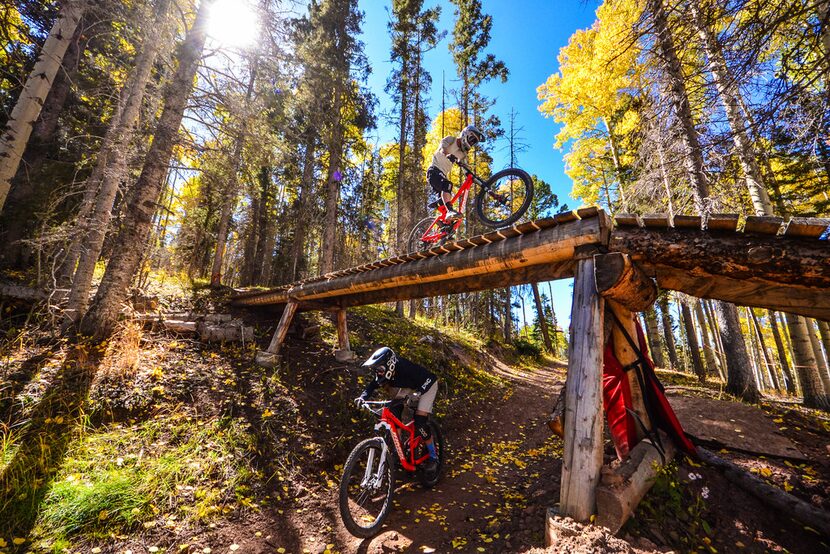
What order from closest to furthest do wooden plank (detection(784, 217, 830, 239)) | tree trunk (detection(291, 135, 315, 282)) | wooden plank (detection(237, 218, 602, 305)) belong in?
wooden plank (detection(784, 217, 830, 239)) < wooden plank (detection(237, 218, 602, 305)) < tree trunk (detection(291, 135, 315, 282))

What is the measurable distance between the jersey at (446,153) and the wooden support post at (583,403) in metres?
4.23

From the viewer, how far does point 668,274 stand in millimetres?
3586

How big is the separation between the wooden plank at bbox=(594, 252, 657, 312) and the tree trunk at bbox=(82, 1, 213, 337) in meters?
8.40

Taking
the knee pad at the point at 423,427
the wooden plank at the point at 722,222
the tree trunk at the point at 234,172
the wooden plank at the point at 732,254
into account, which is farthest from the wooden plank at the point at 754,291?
the tree trunk at the point at 234,172

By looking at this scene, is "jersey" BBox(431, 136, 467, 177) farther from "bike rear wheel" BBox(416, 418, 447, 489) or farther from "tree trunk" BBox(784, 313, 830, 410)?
"tree trunk" BBox(784, 313, 830, 410)

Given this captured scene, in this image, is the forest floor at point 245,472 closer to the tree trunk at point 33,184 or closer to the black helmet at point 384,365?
the black helmet at point 384,365

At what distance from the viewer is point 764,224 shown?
8.64ft

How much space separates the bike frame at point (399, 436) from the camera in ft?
14.8

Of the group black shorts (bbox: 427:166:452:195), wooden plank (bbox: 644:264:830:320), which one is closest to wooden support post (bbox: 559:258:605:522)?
wooden plank (bbox: 644:264:830:320)

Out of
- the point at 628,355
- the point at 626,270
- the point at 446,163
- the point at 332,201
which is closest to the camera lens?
the point at 626,270

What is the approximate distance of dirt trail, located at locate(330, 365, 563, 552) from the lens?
3.69 metres

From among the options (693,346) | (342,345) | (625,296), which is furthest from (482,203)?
(693,346)

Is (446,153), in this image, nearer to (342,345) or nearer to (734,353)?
(342,345)

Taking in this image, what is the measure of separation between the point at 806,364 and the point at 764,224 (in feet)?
27.8
